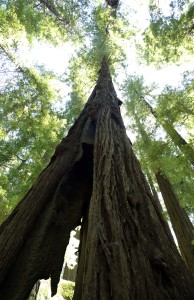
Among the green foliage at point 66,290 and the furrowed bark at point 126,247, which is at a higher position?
the green foliage at point 66,290

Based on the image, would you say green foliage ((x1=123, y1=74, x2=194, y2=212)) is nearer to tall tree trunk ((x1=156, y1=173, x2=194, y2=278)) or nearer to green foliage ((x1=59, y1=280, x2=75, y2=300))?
tall tree trunk ((x1=156, y1=173, x2=194, y2=278))

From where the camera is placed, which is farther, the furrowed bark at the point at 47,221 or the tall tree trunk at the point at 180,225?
the tall tree trunk at the point at 180,225

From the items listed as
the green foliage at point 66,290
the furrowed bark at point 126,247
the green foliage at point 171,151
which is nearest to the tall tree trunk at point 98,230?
the furrowed bark at point 126,247

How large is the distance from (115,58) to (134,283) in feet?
35.7

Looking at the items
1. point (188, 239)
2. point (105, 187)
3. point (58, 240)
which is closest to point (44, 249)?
point (58, 240)

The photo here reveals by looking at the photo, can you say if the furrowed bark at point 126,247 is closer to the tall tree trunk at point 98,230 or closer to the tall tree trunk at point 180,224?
the tall tree trunk at point 98,230

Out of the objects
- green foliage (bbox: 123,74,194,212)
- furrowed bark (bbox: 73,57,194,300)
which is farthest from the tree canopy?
furrowed bark (bbox: 73,57,194,300)

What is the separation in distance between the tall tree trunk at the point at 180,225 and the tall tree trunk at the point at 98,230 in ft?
12.1

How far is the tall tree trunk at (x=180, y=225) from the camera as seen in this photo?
6.10 meters

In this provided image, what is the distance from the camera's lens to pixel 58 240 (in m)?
2.90

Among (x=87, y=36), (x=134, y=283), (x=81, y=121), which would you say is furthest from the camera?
(x=87, y=36)

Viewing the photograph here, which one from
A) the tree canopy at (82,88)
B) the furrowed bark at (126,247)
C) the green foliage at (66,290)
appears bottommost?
the furrowed bark at (126,247)

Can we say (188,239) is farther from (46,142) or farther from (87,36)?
(87,36)

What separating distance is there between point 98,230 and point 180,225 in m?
5.65
